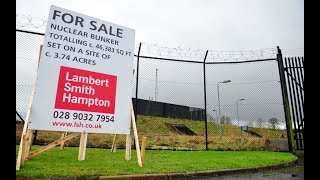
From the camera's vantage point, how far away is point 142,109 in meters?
34.0

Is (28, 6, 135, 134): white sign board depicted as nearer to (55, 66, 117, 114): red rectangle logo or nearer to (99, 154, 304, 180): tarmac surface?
(55, 66, 117, 114): red rectangle logo

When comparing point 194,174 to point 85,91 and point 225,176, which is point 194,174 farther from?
point 85,91

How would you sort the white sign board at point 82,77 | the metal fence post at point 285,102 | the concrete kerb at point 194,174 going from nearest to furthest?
1. the concrete kerb at point 194,174
2. the white sign board at point 82,77
3. the metal fence post at point 285,102

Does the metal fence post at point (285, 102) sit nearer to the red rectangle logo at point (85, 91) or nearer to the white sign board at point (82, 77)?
the white sign board at point (82, 77)

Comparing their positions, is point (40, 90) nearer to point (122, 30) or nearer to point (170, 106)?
point (122, 30)

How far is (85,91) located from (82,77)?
0.32 m

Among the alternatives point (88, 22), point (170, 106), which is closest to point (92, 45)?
point (88, 22)

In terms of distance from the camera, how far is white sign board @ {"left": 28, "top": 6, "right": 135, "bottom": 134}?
511 cm

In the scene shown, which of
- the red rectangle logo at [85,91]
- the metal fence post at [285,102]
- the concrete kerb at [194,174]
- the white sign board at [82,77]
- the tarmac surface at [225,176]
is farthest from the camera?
the metal fence post at [285,102]

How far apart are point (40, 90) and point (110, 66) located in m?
1.62

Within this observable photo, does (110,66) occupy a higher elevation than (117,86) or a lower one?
higher

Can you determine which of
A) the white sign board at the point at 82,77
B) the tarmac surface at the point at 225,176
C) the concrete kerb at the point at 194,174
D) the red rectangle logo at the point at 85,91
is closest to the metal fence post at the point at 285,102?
the concrete kerb at the point at 194,174

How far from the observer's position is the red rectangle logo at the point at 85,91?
5.28 metres

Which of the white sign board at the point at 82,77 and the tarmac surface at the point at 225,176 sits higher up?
the white sign board at the point at 82,77
